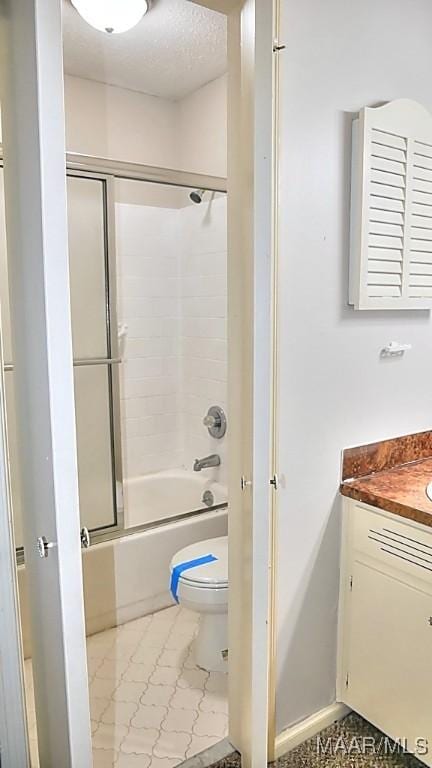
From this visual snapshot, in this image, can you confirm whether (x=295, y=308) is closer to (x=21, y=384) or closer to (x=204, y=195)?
(x=21, y=384)

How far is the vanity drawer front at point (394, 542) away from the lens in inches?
59.0

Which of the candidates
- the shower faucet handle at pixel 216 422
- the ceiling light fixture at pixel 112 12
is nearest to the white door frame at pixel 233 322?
the ceiling light fixture at pixel 112 12

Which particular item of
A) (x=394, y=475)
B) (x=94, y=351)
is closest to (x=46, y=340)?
(x=394, y=475)

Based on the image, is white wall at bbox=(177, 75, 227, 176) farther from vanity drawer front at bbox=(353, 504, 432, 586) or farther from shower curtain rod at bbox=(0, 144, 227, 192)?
vanity drawer front at bbox=(353, 504, 432, 586)

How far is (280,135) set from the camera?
1468 millimetres

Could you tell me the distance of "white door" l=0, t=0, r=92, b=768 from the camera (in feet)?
3.05

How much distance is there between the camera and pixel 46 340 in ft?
3.18

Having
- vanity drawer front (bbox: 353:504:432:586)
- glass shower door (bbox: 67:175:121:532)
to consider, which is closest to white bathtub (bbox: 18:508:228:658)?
glass shower door (bbox: 67:175:121:532)

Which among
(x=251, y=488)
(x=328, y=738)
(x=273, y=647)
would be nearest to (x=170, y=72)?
(x=251, y=488)

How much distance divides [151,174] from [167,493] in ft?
5.70

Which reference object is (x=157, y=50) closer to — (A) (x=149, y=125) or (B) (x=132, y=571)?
(A) (x=149, y=125)

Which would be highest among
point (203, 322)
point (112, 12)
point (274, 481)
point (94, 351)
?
point (112, 12)

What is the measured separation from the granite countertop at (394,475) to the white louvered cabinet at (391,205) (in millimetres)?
481

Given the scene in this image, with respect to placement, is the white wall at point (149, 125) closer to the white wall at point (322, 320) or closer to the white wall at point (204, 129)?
the white wall at point (204, 129)
